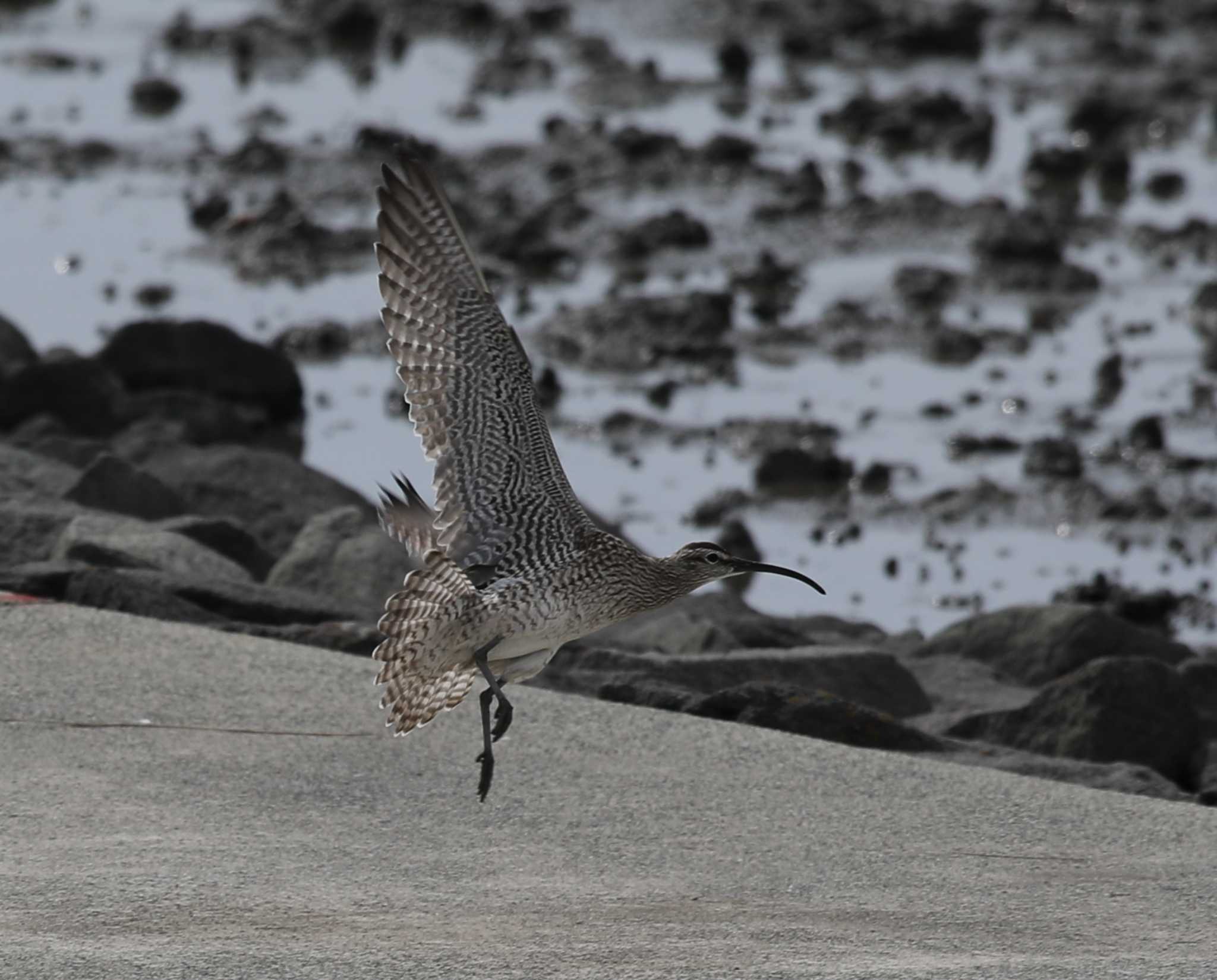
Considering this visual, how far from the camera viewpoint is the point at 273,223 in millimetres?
20328

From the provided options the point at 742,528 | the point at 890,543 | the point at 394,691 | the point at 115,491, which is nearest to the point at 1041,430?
the point at 890,543

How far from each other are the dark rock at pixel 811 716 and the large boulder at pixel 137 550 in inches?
93.4

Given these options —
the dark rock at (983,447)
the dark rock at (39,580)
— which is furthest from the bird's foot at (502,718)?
the dark rock at (983,447)

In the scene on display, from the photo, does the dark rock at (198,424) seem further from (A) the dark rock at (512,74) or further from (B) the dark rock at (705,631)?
(A) the dark rock at (512,74)

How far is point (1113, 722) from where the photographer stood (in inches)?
389

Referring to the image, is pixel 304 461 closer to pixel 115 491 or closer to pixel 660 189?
pixel 115 491

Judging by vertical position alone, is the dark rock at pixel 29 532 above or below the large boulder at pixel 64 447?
below

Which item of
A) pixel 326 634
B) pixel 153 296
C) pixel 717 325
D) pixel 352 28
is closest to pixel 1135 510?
pixel 717 325

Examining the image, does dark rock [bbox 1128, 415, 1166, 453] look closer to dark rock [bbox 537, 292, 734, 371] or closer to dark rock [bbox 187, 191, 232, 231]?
dark rock [bbox 537, 292, 734, 371]

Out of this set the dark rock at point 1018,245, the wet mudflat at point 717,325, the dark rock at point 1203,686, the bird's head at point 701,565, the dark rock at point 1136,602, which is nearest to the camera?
the bird's head at point 701,565

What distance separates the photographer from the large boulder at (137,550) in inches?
411

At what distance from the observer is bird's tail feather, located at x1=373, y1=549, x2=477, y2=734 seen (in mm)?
7293

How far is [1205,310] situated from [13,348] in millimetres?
8080

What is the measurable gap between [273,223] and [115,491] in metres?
8.08
